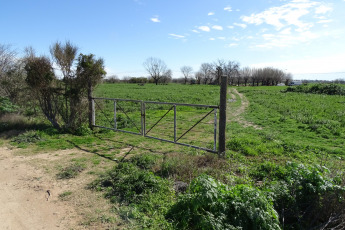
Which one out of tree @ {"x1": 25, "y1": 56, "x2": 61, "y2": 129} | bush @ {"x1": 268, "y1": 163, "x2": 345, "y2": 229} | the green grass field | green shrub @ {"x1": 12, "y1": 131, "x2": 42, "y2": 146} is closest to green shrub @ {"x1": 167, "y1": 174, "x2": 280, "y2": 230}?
the green grass field

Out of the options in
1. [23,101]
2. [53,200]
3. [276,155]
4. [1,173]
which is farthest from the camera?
[23,101]

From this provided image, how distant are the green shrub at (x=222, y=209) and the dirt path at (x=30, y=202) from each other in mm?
2126

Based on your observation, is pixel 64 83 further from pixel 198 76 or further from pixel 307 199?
pixel 198 76

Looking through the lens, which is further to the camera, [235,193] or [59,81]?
[59,81]

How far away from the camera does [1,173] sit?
667 cm

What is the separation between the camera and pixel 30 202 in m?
5.06

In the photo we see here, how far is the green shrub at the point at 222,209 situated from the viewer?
3.52 m

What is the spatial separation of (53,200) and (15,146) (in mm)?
5507

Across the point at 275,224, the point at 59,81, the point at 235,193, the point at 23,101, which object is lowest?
the point at 275,224

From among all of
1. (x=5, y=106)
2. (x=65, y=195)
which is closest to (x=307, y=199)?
(x=65, y=195)

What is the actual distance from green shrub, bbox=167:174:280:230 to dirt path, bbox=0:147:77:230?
6.98 ft

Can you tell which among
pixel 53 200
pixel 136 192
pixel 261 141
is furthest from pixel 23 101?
pixel 261 141

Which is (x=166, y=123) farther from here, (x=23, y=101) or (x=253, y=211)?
(x=253, y=211)

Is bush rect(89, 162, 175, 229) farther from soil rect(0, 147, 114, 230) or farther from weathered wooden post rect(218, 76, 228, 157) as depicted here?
weathered wooden post rect(218, 76, 228, 157)
